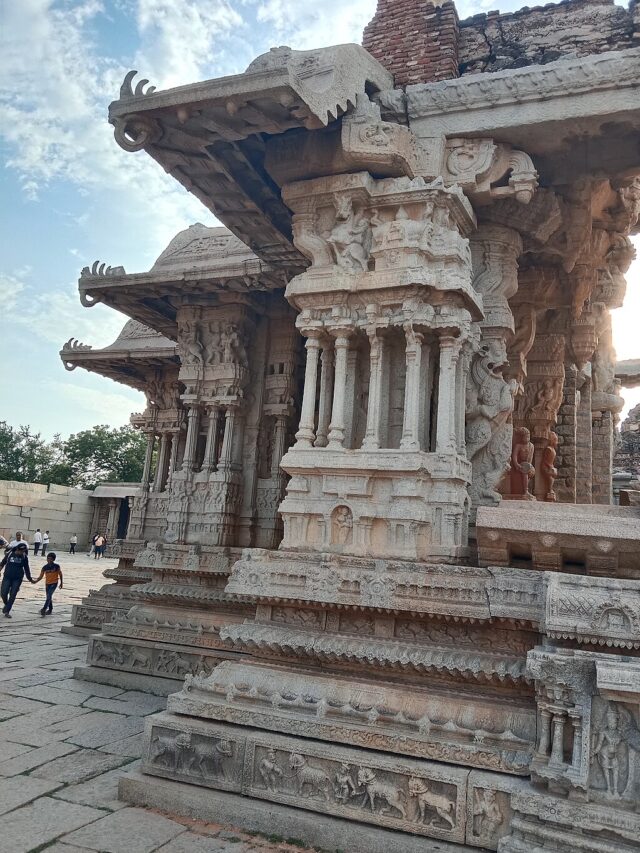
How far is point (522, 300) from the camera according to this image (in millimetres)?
8125

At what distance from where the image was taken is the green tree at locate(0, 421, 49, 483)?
44094mm

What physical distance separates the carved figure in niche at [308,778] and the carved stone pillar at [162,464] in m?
7.62

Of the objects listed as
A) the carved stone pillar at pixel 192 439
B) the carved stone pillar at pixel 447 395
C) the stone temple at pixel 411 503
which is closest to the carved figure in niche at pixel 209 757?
the stone temple at pixel 411 503

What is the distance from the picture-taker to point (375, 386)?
5.41 meters

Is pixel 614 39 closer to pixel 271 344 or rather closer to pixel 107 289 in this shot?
pixel 271 344

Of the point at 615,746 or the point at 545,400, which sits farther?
the point at 545,400

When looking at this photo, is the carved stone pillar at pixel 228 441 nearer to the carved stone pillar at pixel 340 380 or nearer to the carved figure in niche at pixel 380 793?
the carved stone pillar at pixel 340 380

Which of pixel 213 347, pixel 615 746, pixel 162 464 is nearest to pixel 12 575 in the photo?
pixel 162 464

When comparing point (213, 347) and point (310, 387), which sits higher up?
point (213, 347)

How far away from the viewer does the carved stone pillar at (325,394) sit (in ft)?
18.5

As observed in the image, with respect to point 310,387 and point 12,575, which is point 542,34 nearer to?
point 310,387

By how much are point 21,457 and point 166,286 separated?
40.8 metres

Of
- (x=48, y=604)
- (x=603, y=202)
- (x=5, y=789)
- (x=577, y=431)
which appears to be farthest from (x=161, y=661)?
(x=577, y=431)

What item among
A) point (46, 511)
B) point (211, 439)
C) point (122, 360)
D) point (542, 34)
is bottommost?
point (46, 511)
